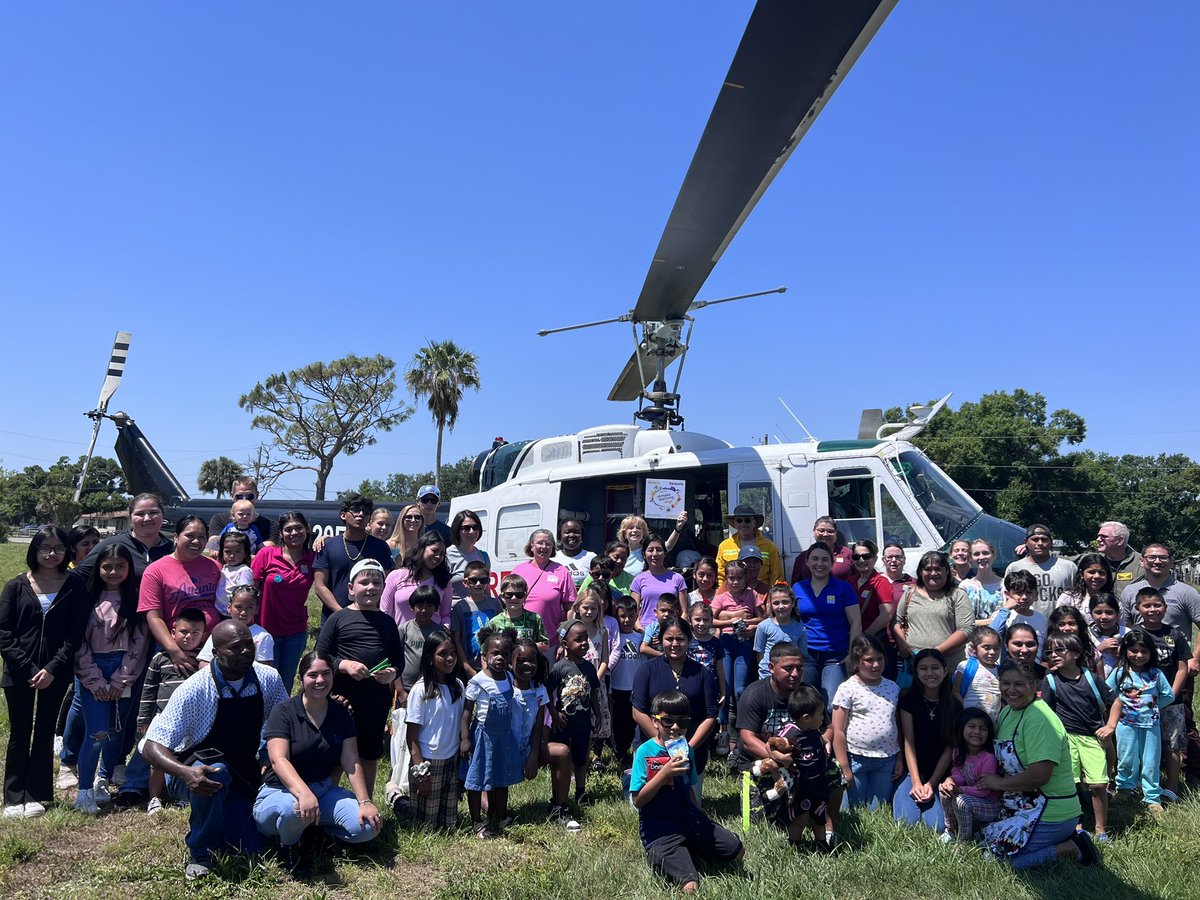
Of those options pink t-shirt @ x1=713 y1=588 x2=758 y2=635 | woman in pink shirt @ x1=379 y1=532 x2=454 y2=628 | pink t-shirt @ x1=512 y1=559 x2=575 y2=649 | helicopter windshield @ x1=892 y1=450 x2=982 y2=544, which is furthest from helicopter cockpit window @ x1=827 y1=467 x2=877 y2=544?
woman in pink shirt @ x1=379 y1=532 x2=454 y2=628

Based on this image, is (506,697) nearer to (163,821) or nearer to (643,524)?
(163,821)

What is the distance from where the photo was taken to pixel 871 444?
8273 millimetres

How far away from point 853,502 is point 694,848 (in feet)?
15.6

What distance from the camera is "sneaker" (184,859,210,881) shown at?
3.95 m

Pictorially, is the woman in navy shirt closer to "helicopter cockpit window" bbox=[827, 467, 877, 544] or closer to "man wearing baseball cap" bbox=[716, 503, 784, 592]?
"man wearing baseball cap" bbox=[716, 503, 784, 592]

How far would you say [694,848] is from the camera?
13.9ft

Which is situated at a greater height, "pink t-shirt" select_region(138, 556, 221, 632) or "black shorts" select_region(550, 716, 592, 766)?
"pink t-shirt" select_region(138, 556, 221, 632)

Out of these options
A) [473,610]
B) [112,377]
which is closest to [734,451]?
[473,610]

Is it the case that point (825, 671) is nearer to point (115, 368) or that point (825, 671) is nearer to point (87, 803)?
point (87, 803)

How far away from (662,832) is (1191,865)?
2.83m

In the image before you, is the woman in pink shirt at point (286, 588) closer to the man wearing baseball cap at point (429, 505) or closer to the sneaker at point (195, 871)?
the man wearing baseball cap at point (429, 505)

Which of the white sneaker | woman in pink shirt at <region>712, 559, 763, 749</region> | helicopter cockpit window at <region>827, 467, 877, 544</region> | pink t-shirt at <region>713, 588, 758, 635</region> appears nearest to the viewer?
the white sneaker

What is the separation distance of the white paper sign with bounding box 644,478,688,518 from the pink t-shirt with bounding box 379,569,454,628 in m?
3.26

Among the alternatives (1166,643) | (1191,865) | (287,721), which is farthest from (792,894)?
(1166,643)
